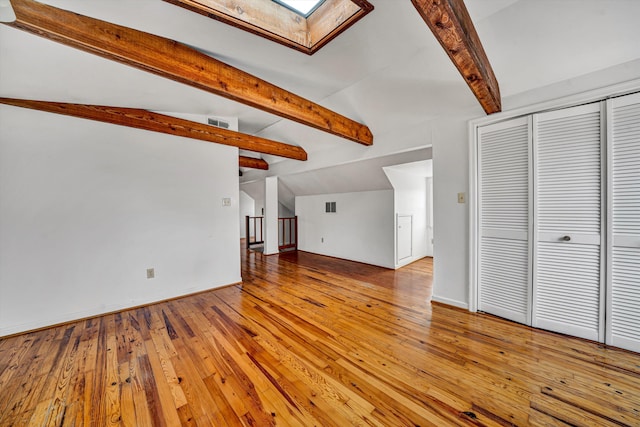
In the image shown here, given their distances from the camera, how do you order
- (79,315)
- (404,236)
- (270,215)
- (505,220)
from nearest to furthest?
1. (505,220)
2. (79,315)
3. (404,236)
4. (270,215)

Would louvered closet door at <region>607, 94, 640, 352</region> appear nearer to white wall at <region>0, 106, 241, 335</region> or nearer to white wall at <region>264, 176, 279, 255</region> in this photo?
white wall at <region>0, 106, 241, 335</region>

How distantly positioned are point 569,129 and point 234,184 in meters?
3.88

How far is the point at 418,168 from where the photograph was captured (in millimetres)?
4441

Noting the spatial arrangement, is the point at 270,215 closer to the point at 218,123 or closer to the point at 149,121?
the point at 218,123

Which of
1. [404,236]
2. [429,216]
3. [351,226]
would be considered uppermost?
[429,216]

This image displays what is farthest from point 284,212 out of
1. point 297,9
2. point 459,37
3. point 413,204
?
point 459,37

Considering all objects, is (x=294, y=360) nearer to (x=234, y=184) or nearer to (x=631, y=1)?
(x=234, y=184)

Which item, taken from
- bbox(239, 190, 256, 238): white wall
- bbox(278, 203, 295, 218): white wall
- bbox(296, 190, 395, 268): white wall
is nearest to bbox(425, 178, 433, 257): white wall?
bbox(296, 190, 395, 268): white wall

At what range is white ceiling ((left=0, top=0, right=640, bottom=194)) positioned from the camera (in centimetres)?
158

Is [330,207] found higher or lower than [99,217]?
higher

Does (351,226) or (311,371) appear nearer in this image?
(311,371)

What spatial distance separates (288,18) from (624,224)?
10.1ft

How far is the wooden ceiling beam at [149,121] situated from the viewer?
7.73ft

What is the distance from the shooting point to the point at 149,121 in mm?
2840
